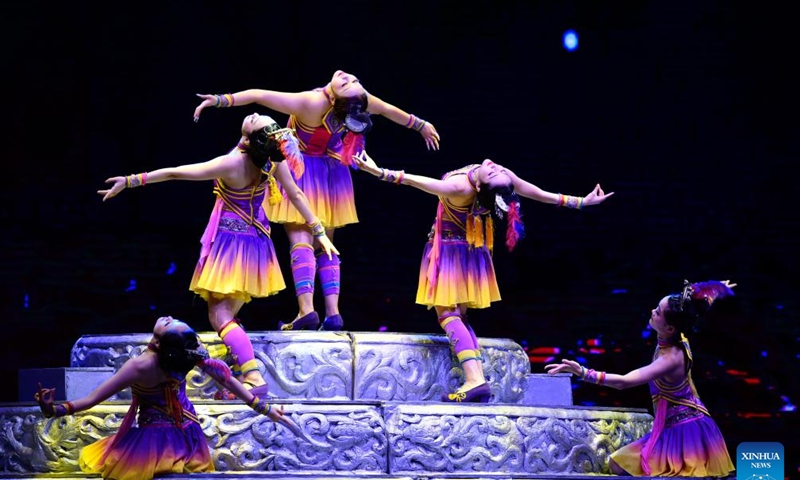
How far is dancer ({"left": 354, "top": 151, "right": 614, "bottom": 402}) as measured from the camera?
5934 mm

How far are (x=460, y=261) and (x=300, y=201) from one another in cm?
77

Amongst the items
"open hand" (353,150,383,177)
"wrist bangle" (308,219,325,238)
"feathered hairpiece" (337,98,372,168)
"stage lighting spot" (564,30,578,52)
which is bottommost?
"wrist bangle" (308,219,325,238)

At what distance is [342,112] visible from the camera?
6234 millimetres

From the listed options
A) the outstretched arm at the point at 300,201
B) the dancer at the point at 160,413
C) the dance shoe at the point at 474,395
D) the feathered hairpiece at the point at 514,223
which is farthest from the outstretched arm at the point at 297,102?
the dancer at the point at 160,413

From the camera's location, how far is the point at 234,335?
5.53 meters

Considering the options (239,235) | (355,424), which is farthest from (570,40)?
(355,424)

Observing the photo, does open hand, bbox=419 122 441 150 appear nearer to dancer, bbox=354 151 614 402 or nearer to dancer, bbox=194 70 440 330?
dancer, bbox=194 70 440 330

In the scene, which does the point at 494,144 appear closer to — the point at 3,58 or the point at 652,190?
the point at 652,190

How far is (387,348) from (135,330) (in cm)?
192

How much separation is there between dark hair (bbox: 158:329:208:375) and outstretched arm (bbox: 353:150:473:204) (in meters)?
1.43

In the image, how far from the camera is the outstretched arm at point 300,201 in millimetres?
5828

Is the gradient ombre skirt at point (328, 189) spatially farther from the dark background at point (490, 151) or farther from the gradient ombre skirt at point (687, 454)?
the gradient ombre skirt at point (687, 454)

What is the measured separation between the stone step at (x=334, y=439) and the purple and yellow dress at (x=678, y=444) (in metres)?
0.34

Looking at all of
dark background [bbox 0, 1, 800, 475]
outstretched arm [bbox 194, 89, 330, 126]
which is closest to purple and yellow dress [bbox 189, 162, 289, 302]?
outstretched arm [bbox 194, 89, 330, 126]
